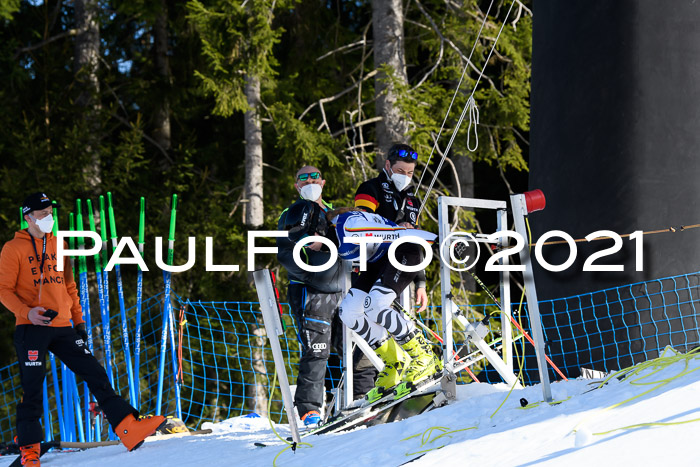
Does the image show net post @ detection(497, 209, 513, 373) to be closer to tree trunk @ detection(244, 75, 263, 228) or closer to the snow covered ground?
the snow covered ground

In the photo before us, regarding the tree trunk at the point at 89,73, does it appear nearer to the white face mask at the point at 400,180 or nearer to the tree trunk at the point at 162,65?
the tree trunk at the point at 162,65

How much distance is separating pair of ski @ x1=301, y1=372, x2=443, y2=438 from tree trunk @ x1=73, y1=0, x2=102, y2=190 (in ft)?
27.9

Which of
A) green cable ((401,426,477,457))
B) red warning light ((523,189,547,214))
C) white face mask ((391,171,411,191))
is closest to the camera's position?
green cable ((401,426,477,457))

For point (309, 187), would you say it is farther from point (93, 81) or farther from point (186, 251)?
point (93, 81)

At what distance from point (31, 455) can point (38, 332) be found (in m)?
0.73

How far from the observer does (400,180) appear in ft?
16.9

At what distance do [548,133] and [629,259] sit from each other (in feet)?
3.84

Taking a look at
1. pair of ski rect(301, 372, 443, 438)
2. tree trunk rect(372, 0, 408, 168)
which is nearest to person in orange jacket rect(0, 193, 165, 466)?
pair of ski rect(301, 372, 443, 438)

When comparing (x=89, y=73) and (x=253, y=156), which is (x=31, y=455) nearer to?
(x=253, y=156)

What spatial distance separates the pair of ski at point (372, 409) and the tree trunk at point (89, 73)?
850 centimetres

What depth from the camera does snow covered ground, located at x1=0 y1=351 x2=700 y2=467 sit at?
121 inches

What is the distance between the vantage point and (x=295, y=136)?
1128 centimetres

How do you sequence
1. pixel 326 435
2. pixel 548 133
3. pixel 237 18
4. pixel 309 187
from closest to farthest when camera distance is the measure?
pixel 326 435 < pixel 309 187 < pixel 548 133 < pixel 237 18

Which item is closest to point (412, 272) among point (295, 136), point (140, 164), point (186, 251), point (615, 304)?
point (615, 304)
